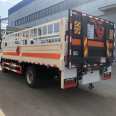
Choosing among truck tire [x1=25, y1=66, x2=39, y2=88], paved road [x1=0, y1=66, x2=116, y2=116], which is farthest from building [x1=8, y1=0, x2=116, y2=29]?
paved road [x1=0, y1=66, x2=116, y2=116]

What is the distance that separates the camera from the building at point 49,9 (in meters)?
22.4

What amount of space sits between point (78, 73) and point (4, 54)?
6213mm

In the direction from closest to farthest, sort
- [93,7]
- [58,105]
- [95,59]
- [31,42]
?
[58,105] < [95,59] < [31,42] < [93,7]

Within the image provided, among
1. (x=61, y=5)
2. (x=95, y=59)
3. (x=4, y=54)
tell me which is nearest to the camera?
(x=95, y=59)

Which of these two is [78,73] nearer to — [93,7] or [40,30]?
[40,30]

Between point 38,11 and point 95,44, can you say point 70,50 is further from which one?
point 38,11

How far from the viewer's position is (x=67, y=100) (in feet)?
23.3

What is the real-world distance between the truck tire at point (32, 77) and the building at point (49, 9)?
47.4ft

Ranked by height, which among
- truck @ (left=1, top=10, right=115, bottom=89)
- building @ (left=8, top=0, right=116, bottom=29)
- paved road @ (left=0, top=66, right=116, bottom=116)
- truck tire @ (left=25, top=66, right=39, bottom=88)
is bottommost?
paved road @ (left=0, top=66, right=116, bottom=116)

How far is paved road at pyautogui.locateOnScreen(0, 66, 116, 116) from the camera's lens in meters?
5.91

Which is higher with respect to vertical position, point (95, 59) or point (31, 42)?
point (31, 42)

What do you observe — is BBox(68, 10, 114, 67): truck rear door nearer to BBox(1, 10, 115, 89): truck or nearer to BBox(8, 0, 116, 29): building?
BBox(1, 10, 115, 89): truck

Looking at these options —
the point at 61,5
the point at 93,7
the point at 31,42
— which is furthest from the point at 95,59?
the point at 61,5

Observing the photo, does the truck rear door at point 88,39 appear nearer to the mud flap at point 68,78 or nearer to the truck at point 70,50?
the truck at point 70,50
